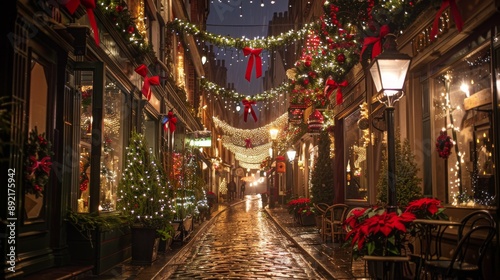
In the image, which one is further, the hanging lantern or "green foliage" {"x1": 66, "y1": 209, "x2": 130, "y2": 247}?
the hanging lantern

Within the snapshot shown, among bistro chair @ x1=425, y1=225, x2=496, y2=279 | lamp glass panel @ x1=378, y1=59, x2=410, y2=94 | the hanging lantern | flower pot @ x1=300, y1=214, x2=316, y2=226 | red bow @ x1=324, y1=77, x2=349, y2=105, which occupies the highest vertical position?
red bow @ x1=324, y1=77, x2=349, y2=105

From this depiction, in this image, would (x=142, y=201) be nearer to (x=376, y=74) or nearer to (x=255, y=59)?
(x=376, y=74)

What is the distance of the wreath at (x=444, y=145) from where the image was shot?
32.1 ft

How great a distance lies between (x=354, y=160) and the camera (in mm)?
19031

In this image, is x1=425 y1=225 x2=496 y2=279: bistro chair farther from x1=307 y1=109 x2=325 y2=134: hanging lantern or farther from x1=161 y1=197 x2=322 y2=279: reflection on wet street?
x1=307 y1=109 x2=325 y2=134: hanging lantern

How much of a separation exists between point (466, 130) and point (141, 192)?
6.78m

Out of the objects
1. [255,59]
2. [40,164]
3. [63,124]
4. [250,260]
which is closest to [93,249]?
[63,124]

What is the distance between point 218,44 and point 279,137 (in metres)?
21.1

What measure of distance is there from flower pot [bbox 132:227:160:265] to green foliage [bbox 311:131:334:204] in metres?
10.8

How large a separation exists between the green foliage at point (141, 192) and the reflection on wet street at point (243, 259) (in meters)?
1.16

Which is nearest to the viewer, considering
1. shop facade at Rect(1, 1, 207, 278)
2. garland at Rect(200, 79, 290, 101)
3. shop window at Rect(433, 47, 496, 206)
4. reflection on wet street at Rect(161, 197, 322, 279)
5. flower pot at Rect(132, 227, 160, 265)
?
shop facade at Rect(1, 1, 207, 278)

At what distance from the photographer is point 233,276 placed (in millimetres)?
10875

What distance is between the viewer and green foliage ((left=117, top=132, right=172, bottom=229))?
12797mm

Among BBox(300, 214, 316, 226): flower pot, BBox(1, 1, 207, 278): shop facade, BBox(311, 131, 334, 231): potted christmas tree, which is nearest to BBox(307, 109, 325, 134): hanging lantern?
BBox(311, 131, 334, 231): potted christmas tree
